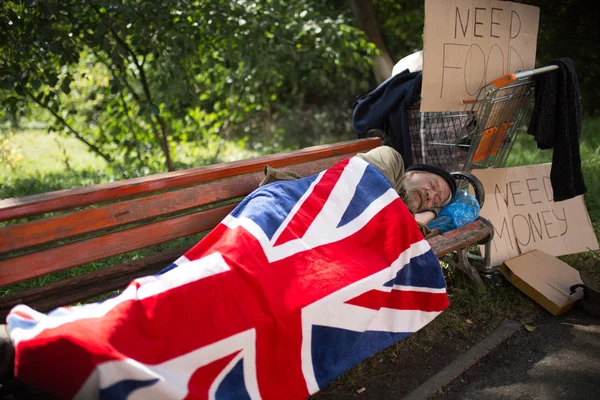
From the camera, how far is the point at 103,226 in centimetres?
236

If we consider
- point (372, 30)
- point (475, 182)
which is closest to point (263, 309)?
point (475, 182)

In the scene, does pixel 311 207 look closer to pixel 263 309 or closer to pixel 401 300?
pixel 401 300

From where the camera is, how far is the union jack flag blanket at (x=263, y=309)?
169cm

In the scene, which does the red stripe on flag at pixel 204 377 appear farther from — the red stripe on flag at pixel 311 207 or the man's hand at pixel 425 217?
the man's hand at pixel 425 217

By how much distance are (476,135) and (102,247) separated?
221cm

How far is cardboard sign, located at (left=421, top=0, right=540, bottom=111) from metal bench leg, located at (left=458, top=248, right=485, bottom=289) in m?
0.87

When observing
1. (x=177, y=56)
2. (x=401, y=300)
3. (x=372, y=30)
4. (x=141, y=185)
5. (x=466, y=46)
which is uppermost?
(x=372, y=30)

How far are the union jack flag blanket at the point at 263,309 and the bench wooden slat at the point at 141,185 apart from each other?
317 mm

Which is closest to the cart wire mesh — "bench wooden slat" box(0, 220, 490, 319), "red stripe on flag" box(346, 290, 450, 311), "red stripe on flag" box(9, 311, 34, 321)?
"bench wooden slat" box(0, 220, 490, 319)

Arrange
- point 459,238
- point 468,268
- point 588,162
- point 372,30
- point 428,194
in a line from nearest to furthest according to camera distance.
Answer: point 459,238 < point 428,194 < point 468,268 < point 588,162 < point 372,30

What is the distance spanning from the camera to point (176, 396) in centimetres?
179

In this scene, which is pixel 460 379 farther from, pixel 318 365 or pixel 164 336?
pixel 164 336

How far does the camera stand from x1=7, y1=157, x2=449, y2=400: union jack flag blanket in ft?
5.54

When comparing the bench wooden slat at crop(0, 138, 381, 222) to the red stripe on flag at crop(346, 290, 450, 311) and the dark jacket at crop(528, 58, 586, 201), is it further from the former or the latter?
the dark jacket at crop(528, 58, 586, 201)
